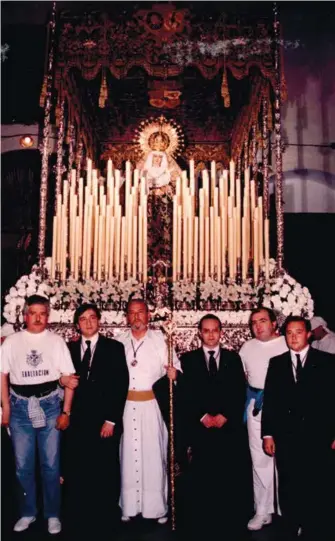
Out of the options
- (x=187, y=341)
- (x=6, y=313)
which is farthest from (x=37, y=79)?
(x=187, y=341)

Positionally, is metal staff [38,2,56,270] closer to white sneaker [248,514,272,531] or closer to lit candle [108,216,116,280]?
lit candle [108,216,116,280]

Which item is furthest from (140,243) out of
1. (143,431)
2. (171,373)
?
(143,431)

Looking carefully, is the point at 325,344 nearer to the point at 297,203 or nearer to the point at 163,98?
the point at 297,203

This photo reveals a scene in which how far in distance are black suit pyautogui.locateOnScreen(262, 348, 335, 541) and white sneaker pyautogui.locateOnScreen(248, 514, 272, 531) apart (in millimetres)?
259

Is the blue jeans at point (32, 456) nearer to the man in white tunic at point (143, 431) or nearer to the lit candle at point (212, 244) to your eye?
the man in white tunic at point (143, 431)

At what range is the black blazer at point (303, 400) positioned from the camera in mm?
3801

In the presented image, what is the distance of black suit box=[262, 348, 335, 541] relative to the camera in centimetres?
375

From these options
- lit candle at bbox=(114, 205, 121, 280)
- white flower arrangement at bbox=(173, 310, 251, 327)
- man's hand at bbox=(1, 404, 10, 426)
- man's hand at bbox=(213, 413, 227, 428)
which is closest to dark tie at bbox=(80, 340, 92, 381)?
man's hand at bbox=(1, 404, 10, 426)

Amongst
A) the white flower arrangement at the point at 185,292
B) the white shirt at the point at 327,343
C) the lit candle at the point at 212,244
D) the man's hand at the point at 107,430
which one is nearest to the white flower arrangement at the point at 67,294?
the white flower arrangement at the point at 185,292

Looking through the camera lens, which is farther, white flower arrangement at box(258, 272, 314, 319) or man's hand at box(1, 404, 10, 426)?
white flower arrangement at box(258, 272, 314, 319)

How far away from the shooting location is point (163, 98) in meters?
7.50

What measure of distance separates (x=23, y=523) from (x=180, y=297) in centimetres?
265

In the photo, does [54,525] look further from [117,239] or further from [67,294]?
[117,239]

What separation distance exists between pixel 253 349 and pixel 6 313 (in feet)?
8.46
